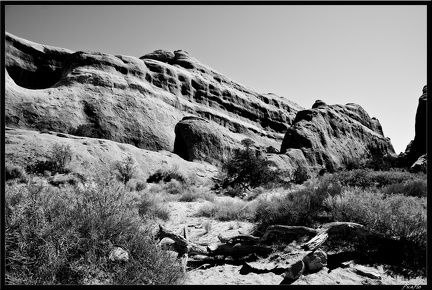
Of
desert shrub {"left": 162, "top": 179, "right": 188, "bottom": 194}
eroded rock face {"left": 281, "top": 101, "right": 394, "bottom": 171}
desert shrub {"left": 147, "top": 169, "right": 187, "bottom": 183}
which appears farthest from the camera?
eroded rock face {"left": 281, "top": 101, "right": 394, "bottom": 171}

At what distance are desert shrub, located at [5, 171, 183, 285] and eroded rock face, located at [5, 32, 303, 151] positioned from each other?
3683 centimetres

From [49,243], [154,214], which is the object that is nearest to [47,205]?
[49,243]

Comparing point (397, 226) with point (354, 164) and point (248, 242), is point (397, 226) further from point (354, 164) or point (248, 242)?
point (354, 164)

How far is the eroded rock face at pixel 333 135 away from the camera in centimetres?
4806

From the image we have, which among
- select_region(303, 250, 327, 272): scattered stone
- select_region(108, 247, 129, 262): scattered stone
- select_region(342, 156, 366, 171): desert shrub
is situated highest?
select_region(342, 156, 366, 171): desert shrub

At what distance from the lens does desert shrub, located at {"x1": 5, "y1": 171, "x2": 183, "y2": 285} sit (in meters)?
3.15

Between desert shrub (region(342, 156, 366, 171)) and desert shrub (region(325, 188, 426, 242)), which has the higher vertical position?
desert shrub (region(342, 156, 366, 171))

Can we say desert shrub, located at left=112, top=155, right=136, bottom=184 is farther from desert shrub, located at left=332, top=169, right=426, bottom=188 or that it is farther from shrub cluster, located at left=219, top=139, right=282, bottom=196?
desert shrub, located at left=332, top=169, right=426, bottom=188

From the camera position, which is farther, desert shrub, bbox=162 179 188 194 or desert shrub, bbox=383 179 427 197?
desert shrub, bbox=162 179 188 194

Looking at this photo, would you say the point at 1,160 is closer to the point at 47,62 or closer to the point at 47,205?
the point at 47,205

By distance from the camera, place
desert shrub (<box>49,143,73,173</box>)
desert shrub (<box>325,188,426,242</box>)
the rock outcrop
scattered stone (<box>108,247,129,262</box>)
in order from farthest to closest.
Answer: the rock outcrop
desert shrub (<box>49,143,73,173</box>)
desert shrub (<box>325,188,426,242</box>)
scattered stone (<box>108,247,129,262</box>)

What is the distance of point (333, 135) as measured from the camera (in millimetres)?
55094

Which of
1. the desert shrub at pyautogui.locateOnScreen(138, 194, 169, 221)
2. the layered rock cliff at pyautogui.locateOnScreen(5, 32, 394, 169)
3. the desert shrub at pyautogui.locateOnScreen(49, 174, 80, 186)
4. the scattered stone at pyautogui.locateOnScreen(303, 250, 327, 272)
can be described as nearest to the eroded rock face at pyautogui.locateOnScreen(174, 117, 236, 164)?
the layered rock cliff at pyautogui.locateOnScreen(5, 32, 394, 169)

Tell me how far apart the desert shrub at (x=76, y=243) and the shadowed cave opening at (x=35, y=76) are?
69542mm
